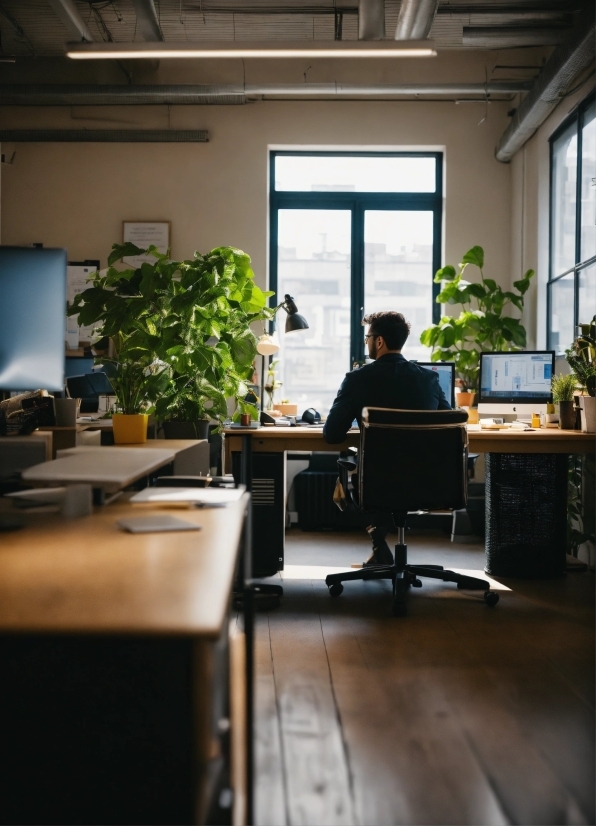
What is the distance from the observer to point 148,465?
1.97 meters

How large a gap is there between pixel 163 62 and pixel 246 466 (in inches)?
155

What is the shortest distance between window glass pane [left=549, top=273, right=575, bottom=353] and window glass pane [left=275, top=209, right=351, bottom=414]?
1.71m

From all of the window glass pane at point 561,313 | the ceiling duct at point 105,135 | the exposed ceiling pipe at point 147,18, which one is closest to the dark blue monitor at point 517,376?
the window glass pane at point 561,313

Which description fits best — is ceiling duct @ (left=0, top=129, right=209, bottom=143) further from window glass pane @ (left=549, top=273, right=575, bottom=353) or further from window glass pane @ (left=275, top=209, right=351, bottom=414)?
window glass pane @ (left=549, top=273, right=575, bottom=353)

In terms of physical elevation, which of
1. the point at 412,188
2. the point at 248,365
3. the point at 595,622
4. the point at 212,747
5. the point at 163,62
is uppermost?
the point at 163,62

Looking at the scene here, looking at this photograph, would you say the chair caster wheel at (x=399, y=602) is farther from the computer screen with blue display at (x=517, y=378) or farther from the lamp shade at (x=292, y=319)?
the lamp shade at (x=292, y=319)

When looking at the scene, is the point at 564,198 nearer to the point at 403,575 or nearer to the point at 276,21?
the point at 276,21

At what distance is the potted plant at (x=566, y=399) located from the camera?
4172 millimetres

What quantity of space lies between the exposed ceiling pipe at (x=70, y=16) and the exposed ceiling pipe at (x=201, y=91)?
61 centimetres

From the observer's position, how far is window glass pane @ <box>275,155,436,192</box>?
627 centimetres

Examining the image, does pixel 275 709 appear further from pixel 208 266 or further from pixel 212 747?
pixel 208 266

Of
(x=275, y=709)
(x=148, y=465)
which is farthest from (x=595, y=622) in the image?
(x=148, y=465)

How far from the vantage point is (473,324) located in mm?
5512

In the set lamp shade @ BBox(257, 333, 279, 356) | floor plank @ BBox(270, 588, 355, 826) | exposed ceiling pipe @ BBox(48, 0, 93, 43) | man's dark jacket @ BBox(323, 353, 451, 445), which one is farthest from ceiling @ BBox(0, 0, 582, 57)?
floor plank @ BBox(270, 588, 355, 826)
